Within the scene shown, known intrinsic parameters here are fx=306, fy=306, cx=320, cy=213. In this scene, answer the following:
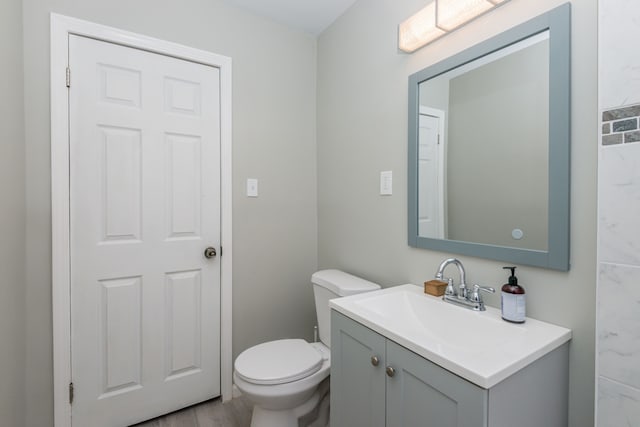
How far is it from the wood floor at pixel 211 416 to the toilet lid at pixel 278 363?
0.47 meters

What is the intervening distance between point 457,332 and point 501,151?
689mm

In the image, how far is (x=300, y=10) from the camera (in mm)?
1878

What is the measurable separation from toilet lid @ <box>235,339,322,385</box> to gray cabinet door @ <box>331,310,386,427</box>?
0.78 feet

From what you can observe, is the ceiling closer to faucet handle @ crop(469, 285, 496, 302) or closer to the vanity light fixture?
the vanity light fixture

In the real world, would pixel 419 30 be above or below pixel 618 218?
above

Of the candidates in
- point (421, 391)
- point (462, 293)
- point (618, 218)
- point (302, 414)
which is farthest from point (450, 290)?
point (302, 414)

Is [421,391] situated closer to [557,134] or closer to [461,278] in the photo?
[461,278]

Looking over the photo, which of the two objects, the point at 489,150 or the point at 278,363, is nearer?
the point at 489,150

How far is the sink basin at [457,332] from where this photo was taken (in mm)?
750

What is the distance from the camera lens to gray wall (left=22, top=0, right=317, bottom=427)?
1.41 meters

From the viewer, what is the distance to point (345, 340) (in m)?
1.15

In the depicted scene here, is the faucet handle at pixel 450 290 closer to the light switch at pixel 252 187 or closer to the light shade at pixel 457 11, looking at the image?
the light shade at pixel 457 11

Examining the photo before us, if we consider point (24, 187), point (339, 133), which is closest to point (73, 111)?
point (24, 187)

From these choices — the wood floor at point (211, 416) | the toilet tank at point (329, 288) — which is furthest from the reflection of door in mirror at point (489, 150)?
the wood floor at point (211, 416)
